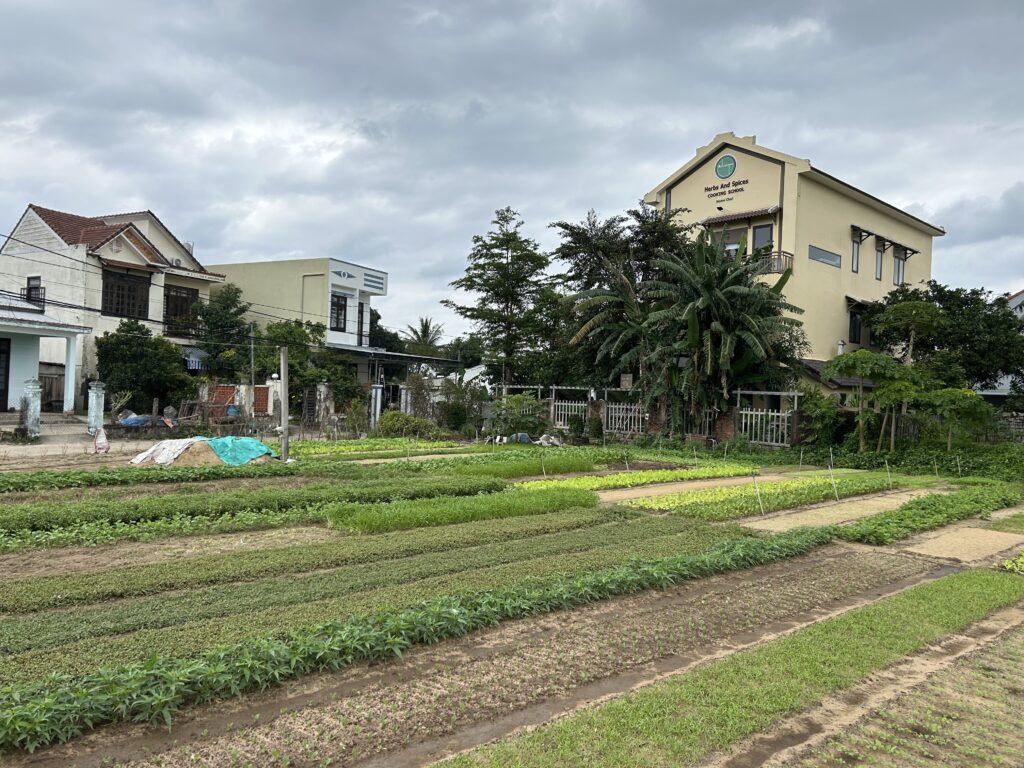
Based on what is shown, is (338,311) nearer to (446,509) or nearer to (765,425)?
(765,425)

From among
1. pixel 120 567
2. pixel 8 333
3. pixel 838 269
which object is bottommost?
pixel 120 567

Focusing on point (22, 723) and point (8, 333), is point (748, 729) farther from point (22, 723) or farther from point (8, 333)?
point (8, 333)

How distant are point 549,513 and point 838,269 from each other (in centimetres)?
2672

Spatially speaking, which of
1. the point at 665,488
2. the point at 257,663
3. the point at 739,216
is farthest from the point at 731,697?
the point at 739,216

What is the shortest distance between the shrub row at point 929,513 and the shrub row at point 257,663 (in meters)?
4.81

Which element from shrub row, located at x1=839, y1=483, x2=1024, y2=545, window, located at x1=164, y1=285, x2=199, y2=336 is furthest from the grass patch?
window, located at x1=164, y1=285, x2=199, y2=336

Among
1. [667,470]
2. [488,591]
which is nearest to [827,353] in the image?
[667,470]

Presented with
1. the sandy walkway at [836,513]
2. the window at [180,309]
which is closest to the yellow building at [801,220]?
the sandy walkway at [836,513]

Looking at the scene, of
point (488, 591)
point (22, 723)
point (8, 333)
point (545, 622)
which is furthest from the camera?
point (8, 333)

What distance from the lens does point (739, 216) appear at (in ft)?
102

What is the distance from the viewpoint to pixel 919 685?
5.03 metres

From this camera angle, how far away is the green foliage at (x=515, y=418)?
85.6 feet

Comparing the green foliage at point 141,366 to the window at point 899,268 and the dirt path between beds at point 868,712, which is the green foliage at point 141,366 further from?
the window at point 899,268

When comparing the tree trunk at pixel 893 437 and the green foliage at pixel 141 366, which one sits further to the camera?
the green foliage at pixel 141 366
